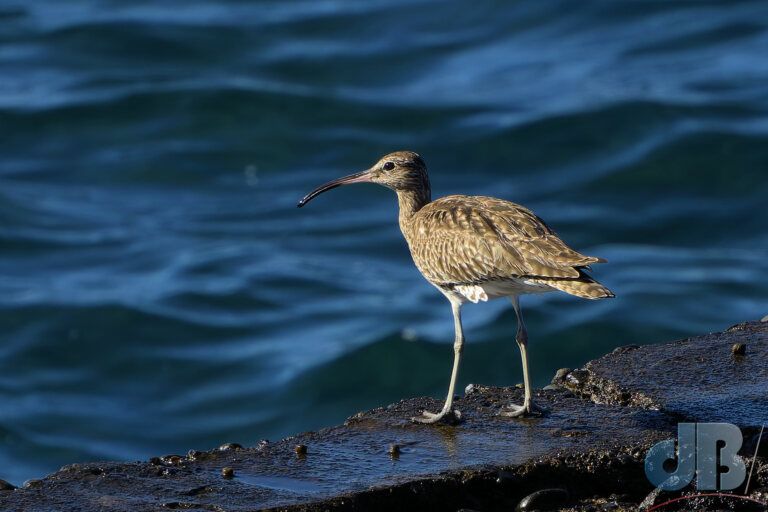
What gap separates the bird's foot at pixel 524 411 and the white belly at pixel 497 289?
2.58 feet

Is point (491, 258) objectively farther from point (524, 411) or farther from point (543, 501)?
point (543, 501)

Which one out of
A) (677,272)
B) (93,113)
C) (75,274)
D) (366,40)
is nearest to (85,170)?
(93,113)

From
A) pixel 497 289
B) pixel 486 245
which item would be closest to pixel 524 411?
pixel 497 289

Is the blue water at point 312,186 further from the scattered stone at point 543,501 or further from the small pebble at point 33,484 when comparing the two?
the scattered stone at point 543,501

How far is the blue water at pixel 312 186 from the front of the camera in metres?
22.2

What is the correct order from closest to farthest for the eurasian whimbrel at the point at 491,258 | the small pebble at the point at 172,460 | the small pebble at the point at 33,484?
the small pebble at the point at 33,484 → the small pebble at the point at 172,460 → the eurasian whimbrel at the point at 491,258

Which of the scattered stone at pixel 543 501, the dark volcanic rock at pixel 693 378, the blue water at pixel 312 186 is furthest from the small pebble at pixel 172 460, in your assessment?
the blue water at pixel 312 186

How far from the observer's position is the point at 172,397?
22188mm

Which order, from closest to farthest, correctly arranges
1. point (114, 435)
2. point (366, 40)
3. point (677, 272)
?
point (114, 435), point (677, 272), point (366, 40)

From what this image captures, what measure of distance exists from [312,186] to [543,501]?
2299cm

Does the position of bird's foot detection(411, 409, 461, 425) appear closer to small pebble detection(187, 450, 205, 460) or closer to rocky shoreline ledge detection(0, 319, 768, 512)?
rocky shoreline ledge detection(0, 319, 768, 512)

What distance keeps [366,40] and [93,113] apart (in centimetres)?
801

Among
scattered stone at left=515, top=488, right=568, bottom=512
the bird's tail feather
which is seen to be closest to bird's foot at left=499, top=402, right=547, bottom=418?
the bird's tail feather

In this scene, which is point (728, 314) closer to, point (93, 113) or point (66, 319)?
point (66, 319)
